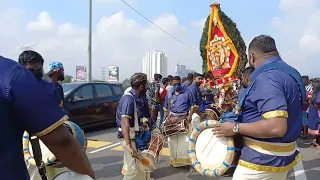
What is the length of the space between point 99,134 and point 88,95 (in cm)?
125

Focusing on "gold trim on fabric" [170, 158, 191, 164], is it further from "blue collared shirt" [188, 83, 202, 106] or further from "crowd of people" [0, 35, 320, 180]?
"blue collared shirt" [188, 83, 202, 106]

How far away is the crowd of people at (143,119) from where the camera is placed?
1386 mm

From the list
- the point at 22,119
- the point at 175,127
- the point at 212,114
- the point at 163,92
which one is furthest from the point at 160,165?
the point at 22,119

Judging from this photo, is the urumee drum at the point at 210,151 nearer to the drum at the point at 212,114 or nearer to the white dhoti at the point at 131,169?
the white dhoti at the point at 131,169

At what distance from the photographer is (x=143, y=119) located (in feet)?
14.2

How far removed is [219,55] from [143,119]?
9.61m

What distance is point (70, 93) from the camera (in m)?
9.76

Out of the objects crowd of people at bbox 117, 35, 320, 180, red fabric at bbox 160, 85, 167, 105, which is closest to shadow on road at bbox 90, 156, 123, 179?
crowd of people at bbox 117, 35, 320, 180

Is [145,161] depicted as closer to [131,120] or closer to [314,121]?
[131,120]

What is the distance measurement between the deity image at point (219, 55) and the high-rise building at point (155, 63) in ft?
65.8

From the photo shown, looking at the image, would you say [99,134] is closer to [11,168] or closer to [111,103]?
[111,103]

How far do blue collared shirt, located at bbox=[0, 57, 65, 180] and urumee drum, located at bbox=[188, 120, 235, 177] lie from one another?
1.73 m

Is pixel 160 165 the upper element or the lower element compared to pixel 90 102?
lower

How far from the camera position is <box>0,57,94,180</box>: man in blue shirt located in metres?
1.35
